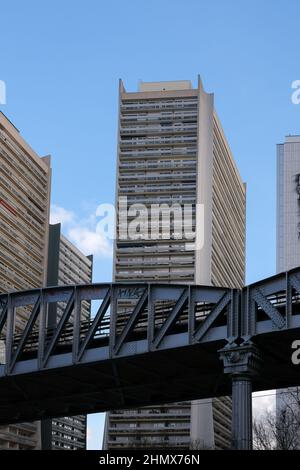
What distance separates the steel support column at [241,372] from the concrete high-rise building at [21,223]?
91466 mm

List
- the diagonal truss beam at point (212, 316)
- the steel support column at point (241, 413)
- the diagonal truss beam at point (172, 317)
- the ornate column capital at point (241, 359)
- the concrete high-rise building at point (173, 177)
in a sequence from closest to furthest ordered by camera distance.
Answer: the steel support column at point (241, 413) < the ornate column capital at point (241, 359) < the diagonal truss beam at point (212, 316) < the diagonal truss beam at point (172, 317) < the concrete high-rise building at point (173, 177)

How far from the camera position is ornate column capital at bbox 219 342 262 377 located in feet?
142

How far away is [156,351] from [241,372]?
512 centimetres

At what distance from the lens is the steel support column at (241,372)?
4250 cm

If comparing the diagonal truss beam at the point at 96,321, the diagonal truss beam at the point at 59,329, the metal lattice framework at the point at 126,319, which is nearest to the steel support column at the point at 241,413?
the metal lattice framework at the point at 126,319

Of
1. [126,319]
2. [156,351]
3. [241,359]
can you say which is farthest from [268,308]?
[126,319]

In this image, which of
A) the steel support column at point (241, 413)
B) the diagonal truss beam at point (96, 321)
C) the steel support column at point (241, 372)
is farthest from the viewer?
the diagonal truss beam at point (96, 321)

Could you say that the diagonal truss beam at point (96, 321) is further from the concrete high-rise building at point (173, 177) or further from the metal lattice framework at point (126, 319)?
the concrete high-rise building at point (173, 177)

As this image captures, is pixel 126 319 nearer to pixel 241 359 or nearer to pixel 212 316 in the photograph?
pixel 212 316

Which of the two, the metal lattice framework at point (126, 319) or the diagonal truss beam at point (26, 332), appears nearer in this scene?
the metal lattice framework at point (126, 319)

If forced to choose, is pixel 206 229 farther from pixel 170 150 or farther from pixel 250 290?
pixel 250 290

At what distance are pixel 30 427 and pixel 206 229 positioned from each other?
139 feet

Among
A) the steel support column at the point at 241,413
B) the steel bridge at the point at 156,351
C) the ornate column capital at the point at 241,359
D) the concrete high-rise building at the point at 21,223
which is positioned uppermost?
the concrete high-rise building at the point at 21,223
